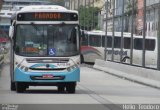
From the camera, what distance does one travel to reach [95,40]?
61031mm

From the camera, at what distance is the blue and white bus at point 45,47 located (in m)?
22.6

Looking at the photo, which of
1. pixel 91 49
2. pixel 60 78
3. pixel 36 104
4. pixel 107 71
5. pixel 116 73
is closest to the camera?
pixel 36 104

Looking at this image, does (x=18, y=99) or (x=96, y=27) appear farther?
(x=96, y=27)

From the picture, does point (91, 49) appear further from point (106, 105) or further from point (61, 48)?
point (106, 105)

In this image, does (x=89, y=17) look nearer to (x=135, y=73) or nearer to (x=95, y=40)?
(x=95, y=40)

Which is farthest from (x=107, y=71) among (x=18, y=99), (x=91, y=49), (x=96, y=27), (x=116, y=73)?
(x=96, y=27)

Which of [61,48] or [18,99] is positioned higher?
[61,48]

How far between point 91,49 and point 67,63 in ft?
123

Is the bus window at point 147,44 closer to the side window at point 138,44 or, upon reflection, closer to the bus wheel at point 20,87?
the side window at point 138,44

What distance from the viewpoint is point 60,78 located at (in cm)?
2270

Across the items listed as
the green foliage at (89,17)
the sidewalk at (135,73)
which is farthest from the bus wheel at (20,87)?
the green foliage at (89,17)

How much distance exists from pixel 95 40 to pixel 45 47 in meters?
38.3

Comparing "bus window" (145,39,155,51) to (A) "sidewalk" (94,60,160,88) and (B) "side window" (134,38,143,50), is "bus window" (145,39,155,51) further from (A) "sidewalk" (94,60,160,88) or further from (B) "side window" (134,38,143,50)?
(A) "sidewalk" (94,60,160,88)

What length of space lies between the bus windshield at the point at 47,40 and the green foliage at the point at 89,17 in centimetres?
5445
